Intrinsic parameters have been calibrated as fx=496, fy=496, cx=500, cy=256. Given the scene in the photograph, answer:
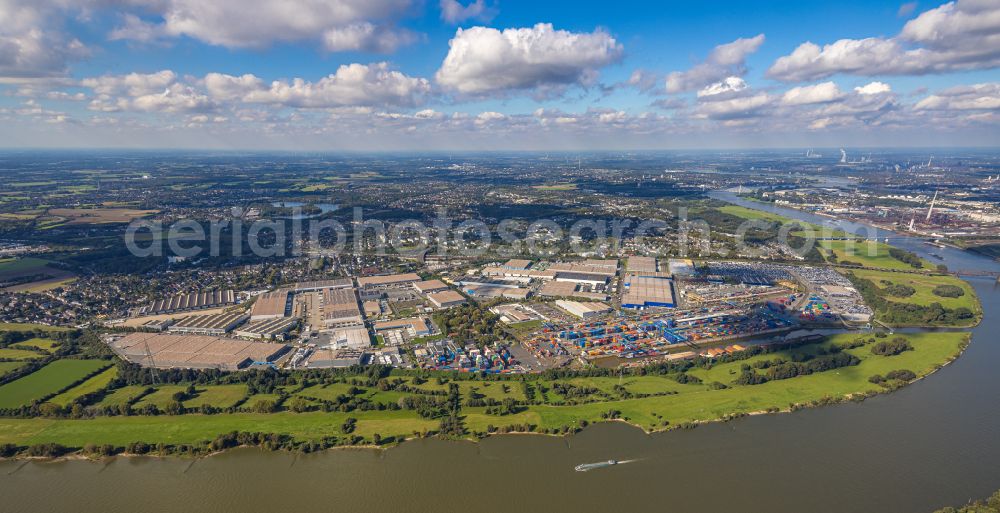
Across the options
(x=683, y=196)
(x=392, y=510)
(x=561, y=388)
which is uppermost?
(x=683, y=196)

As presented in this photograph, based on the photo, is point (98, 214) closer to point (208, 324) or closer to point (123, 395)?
point (208, 324)

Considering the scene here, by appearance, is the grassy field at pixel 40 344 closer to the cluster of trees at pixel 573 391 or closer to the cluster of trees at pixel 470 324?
the cluster of trees at pixel 470 324

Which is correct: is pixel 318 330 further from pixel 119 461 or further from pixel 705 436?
pixel 705 436

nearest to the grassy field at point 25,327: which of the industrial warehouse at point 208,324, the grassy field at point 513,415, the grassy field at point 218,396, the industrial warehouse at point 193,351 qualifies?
the industrial warehouse at point 193,351

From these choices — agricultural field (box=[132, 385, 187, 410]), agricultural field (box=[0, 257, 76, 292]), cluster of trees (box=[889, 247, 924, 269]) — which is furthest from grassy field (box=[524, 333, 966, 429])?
agricultural field (box=[0, 257, 76, 292])

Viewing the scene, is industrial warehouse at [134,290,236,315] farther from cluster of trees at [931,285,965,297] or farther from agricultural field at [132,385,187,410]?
cluster of trees at [931,285,965,297]

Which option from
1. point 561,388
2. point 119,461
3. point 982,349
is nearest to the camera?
point 119,461

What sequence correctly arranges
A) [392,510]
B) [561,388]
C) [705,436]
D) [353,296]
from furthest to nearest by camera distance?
[353,296]
[561,388]
[705,436]
[392,510]

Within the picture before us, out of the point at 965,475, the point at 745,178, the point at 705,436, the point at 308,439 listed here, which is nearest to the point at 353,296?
the point at 308,439
